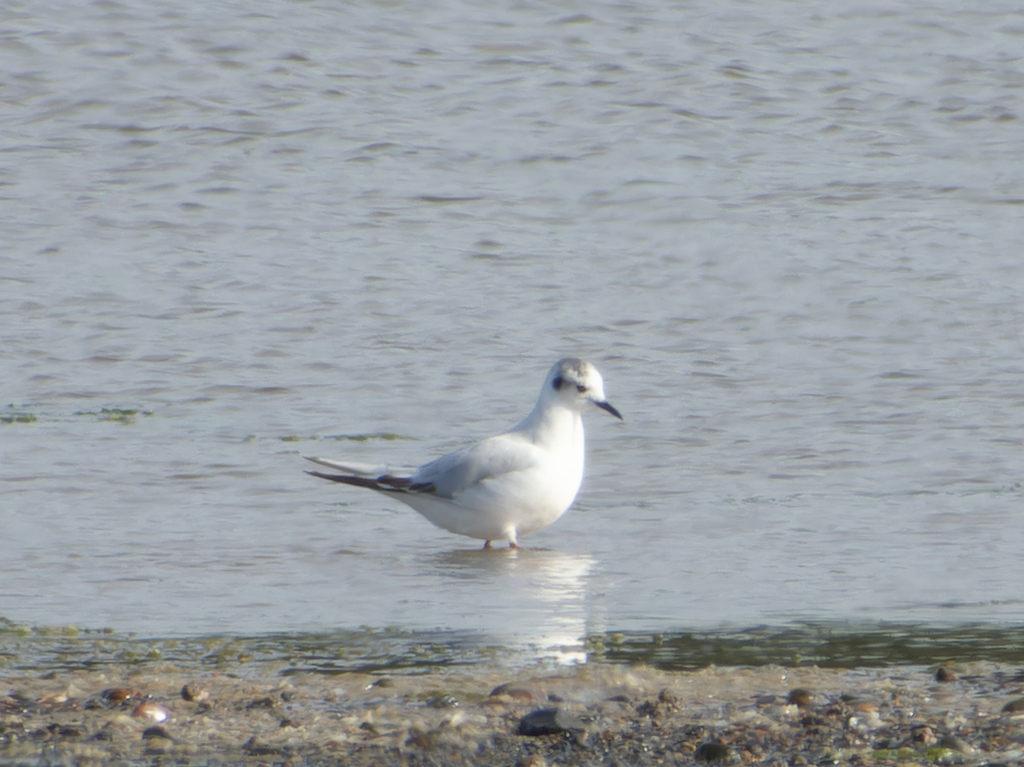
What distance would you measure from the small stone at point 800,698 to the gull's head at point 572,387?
2.85 meters

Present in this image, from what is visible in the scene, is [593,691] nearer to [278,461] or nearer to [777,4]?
[278,461]

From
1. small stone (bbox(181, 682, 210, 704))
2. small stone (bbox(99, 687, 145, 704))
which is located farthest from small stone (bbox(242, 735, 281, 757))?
small stone (bbox(99, 687, 145, 704))

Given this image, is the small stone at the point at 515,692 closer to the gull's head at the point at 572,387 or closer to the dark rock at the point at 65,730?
the dark rock at the point at 65,730

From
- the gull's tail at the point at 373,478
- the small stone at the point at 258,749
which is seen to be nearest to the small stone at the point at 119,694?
the small stone at the point at 258,749

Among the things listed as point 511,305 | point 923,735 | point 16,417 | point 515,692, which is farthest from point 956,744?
point 511,305

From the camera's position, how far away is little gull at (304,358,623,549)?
6578 millimetres

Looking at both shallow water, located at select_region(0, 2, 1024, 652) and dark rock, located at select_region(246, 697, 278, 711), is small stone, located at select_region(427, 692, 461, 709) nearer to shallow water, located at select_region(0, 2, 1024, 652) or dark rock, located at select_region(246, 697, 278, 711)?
dark rock, located at select_region(246, 697, 278, 711)

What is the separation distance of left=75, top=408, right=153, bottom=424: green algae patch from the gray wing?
2.13 meters

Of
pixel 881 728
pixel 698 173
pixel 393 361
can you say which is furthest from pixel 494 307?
pixel 881 728

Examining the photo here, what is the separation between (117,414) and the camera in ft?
27.3

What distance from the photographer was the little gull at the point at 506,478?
21.6 feet

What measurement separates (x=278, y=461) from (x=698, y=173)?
24.8 feet

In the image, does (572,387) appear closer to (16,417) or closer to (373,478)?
(373,478)

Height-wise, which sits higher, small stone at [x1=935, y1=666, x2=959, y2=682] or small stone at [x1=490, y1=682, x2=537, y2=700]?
small stone at [x1=935, y1=666, x2=959, y2=682]
